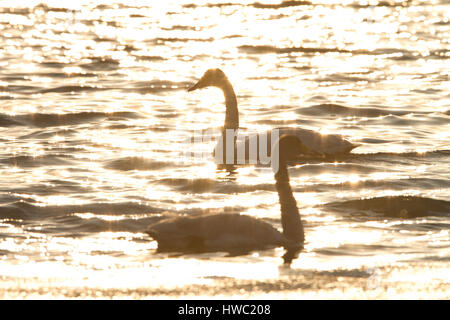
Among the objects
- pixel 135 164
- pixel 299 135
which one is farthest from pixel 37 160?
pixel 299 135

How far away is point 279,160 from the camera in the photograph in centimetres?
1301

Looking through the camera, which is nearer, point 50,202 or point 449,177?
point 50,202

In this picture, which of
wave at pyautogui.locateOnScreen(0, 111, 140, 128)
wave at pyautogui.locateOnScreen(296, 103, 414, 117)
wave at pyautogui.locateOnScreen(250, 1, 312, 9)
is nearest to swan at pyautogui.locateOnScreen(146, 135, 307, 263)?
wave at pyautogui.locateOnScreen(296, 103, 414, 117)

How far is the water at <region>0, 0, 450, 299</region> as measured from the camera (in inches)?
468

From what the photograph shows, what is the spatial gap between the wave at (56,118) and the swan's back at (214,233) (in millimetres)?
11205

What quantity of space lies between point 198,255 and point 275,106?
41.1 feet

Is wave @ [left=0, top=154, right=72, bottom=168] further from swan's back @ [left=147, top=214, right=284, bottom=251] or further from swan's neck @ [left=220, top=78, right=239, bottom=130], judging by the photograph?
swan's back @ [left=147, top=214, right=284, bottom=251]

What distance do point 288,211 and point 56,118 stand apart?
11831 millimetres

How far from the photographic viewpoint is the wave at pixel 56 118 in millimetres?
23375

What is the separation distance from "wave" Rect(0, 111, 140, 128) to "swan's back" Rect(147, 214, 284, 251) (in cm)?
1120

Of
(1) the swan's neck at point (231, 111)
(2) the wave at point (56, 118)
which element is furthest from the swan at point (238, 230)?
(2) the wave at point (56, 118)

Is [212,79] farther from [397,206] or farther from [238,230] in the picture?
[238,230]

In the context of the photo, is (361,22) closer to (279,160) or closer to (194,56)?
(194,56)

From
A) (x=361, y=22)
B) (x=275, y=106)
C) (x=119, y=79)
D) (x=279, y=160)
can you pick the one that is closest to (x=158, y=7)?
(x=361, y=22)
